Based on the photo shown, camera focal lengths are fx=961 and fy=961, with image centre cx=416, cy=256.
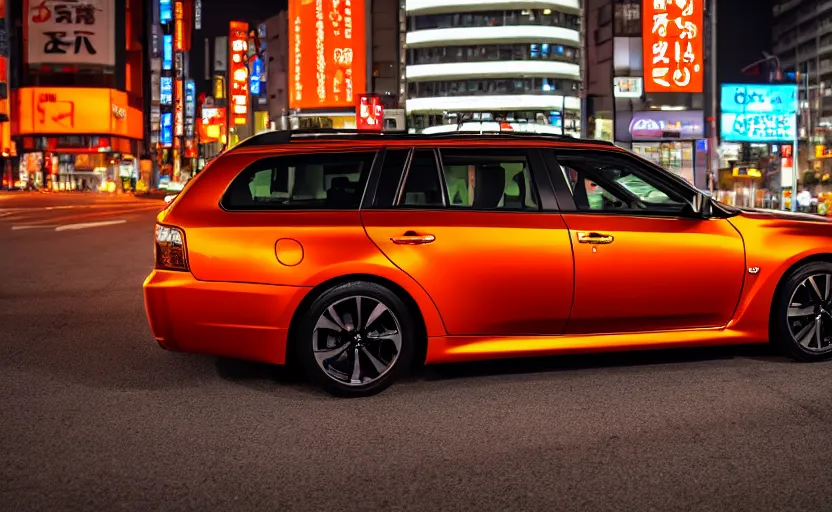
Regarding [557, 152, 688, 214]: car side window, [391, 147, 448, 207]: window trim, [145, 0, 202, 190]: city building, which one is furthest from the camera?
[145, 0, 202, 190]: city building

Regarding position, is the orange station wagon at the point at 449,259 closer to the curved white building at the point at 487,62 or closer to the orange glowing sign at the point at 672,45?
the orange glowing sign at the point at 672,45

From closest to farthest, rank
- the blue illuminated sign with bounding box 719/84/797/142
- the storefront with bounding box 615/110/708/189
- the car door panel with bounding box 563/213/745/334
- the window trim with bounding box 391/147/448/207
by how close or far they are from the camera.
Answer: the window trim with bounding box 391/147/448/207 < the car door panel with bounding box 563/213/745/334 < the blue illuminated sign with bounding box 719/84/797/142 < the storefront with bounding box 615/110/708/189

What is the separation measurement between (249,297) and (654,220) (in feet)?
8.32

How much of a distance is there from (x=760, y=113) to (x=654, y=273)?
40.9 metres

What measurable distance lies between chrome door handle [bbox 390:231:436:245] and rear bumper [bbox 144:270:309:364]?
A: 1.98 feet

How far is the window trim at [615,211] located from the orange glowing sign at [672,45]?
6172cm

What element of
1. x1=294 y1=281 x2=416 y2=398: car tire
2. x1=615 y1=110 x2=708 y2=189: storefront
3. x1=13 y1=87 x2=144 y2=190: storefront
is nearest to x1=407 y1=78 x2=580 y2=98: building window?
x1=615 y1=110 x2=708 y2=189: storefront

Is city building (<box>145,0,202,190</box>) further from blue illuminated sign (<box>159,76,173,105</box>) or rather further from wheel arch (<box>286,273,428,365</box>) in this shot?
wheel arch (<box>286,273,428,365</box>)

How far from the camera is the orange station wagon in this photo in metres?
5.52

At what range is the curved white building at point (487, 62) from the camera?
3686 inches

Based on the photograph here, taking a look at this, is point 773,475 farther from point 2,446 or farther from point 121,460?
point 2,446

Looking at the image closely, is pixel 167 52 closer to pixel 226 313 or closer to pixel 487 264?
pixel 226 313

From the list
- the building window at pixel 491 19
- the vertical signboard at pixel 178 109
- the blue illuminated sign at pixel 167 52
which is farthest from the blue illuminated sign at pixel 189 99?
the building window at pixel 491 19

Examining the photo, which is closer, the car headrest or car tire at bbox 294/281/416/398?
car tire at bbox 294/281/416/398
